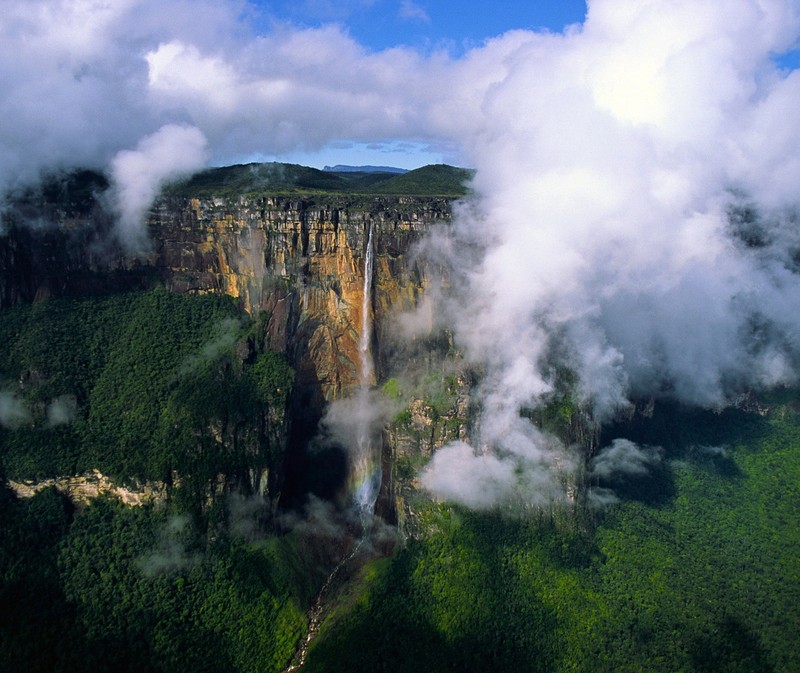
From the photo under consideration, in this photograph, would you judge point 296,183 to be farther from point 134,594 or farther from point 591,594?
point 591,594

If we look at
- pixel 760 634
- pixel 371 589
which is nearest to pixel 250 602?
pixel 371 589

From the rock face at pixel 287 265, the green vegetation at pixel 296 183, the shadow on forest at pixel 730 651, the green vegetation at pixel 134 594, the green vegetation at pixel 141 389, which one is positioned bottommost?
the shadow on forest at pixel 730 651

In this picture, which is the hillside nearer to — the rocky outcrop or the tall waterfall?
the rocky outcrop

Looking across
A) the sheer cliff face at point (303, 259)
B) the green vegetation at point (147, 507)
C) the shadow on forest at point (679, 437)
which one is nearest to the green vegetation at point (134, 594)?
the green vegetation at point (147, 507)

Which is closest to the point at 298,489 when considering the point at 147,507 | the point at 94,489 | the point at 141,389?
the point at 147,507

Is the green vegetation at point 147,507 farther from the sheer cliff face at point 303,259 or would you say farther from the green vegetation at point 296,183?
the green vegetation at point 296,183
